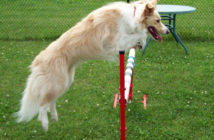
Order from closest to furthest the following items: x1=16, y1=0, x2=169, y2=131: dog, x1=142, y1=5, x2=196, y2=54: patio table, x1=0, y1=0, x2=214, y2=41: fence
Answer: x1=16, y1=0, x2=169, y2=131: dog < x1=142, y1=5, x2=196, y2=54: patio table < x1=0, y1=0, x2=214, y2=41: fence

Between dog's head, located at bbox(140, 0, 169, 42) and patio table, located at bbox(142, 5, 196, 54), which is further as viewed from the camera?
patio table, located at bbox(142, 5, 196, 54)

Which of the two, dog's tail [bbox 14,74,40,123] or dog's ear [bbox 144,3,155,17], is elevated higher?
dog's ear [bbox 144,3,155,17]

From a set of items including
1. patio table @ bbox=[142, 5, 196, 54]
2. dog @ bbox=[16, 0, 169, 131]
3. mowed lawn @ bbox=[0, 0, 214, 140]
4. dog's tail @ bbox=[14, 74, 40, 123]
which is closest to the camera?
dog @ bbox=[16, 0, 169, 131]

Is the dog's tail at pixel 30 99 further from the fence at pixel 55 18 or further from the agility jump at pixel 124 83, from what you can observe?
the fence at pixel 55 18

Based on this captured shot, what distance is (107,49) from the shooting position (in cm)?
365

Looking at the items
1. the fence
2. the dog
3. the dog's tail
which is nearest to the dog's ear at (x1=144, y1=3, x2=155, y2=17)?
the dog

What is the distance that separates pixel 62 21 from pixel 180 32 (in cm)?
435

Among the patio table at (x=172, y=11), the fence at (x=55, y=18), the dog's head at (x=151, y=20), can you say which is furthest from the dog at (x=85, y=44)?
the fence at (x=55, y=18)

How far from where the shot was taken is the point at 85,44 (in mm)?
3492

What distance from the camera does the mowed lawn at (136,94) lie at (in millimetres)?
4102

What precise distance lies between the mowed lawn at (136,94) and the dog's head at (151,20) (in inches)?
28.3

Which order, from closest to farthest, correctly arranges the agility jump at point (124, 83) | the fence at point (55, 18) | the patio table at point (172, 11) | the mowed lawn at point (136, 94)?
the agility jump at point (124, 83), the mowed lawn at point (136, 94), the patio table at point (172, 11), the fence at point (55, 18)

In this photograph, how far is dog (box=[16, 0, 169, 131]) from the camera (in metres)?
3.48

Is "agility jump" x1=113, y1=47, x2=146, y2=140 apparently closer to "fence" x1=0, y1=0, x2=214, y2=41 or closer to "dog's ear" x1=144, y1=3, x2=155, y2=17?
"dog's ear" x1=144, y1=3, x2=155, y2=17
